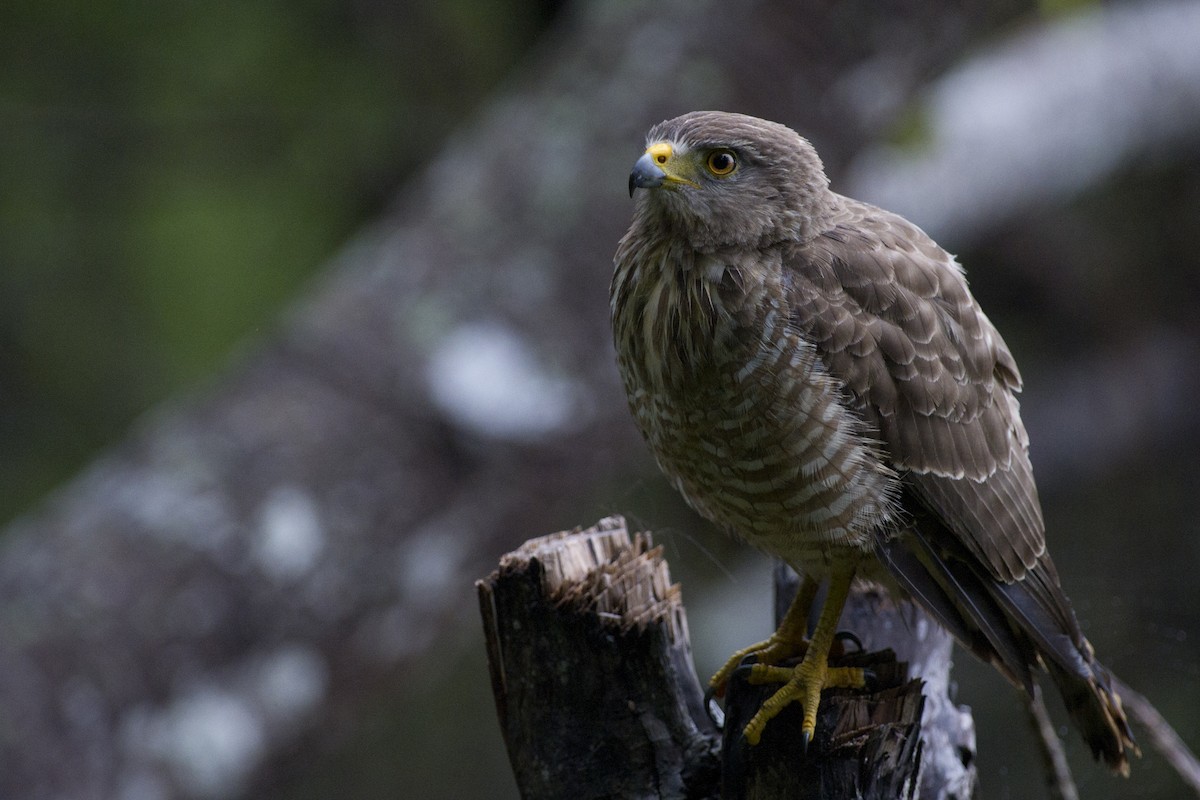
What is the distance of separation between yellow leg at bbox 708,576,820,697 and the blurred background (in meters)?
0.38

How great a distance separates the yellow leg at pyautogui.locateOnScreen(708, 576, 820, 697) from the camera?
103 inches

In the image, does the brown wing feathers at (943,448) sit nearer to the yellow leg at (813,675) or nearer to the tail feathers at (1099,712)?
the tail feathers at (1099,712)

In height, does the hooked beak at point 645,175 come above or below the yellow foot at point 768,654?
above

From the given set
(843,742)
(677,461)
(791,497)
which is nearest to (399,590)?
(677,461)

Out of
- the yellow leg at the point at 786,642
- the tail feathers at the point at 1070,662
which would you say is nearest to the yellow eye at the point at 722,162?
the yellow leg at the point at 786,642

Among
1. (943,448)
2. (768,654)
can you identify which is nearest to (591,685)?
(768,654)

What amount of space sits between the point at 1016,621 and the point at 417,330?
186 centimetres

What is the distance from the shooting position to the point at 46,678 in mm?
3096

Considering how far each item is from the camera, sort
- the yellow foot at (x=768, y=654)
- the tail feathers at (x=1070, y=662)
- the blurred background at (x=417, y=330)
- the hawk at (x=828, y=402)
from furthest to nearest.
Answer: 1. the blurred background at (x=417, y=330)
2. the yellow foot at (x=768, y=654)
3. the tail feathers at (x=1070, y=662)
4. the hawk at (x=828, y=402)

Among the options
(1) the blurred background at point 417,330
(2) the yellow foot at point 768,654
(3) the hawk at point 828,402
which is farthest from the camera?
(1) the blurred background at point 417,330

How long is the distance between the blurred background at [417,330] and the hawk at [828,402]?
1.33 feet

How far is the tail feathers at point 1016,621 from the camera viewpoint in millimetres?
2420

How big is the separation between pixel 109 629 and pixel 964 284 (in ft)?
7.23

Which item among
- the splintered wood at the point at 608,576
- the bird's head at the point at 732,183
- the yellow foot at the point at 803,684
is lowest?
the yellow foot at the point at 803,684
